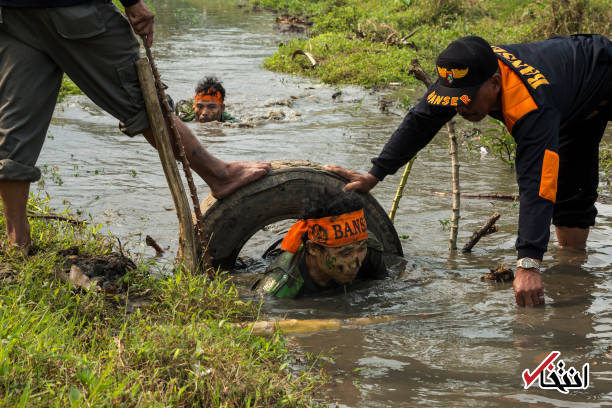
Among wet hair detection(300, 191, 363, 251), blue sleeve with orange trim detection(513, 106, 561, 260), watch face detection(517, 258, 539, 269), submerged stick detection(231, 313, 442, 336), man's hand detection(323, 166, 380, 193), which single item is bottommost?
submerged stick detection(231, 313, 442, 336)

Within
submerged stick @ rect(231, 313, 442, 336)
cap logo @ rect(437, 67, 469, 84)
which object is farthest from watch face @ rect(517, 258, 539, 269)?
cap logo @ rect(437, 67, 469, 84)

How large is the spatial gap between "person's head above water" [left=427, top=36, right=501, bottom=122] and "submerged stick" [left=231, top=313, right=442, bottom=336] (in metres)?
1.20

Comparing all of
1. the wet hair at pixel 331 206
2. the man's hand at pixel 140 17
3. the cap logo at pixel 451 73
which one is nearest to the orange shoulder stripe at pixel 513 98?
the cap logo at pixel 451 73

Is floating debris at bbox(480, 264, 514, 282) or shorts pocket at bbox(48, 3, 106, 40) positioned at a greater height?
shorts pocket at bbox(48, 3, 106, 40)

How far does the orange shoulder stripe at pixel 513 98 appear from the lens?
3789 mm

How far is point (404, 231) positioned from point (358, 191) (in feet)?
4.20

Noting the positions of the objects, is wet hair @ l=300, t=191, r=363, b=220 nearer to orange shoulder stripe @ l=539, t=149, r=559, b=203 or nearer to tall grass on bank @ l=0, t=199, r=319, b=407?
tall grass on bank @ l=0, t=199, r=319, b=407

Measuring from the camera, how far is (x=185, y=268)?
4.06 metres

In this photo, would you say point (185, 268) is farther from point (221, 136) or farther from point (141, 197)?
point (221, 136)

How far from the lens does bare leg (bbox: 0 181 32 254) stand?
3.90 meters

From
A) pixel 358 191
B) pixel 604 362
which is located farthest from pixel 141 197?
pixel 604 362

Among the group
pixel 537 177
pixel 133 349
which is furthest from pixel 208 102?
pixel 133 349

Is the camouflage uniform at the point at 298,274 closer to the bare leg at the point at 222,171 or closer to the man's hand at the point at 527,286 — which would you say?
the bare leg at the point at 222,171

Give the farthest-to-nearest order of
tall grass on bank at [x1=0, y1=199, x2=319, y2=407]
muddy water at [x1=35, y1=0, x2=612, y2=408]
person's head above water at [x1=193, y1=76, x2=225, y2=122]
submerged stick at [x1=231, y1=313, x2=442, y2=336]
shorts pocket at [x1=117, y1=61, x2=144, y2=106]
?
person's head above water at [x1=193, y1=76, x2=225, y2=122] < shorts pocket at [x1=117, y1=61, x2=144, y2=106] < submerged stick at [x1=231, y1=313, x2=442, y2=336] < muddy water at [x1=35, y1=0, x2=612, y2=408] < tall grass on bank at [x1=0, y1=199, x2=319, y2=407]
